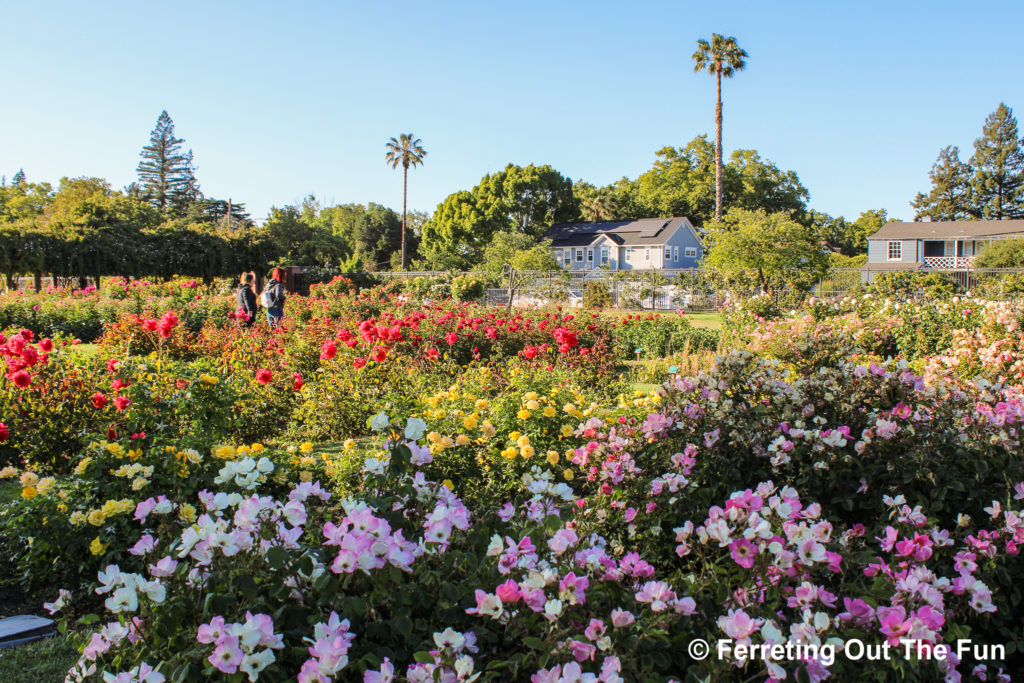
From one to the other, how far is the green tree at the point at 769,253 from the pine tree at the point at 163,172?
52243mm

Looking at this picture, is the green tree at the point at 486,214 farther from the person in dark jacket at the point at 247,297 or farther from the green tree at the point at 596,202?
the person in dark jacket at the point at 247,297

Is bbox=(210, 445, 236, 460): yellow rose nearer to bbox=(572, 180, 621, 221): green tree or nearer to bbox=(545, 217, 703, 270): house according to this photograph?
bbox=(545, 217, 703, 270): house

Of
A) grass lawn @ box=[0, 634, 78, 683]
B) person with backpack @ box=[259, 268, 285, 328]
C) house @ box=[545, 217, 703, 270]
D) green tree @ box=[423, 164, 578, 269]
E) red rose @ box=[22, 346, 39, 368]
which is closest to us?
grass lawn @ box=[0, 634, 78, 683]

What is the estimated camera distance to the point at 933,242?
47.1 m

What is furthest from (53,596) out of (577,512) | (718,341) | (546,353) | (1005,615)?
(718,341)

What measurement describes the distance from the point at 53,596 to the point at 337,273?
31841 mm

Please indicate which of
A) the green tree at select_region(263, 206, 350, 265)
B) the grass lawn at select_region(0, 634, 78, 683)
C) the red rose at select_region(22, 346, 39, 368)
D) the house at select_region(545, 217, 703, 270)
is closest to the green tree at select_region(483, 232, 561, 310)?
the house at select_region(545, 217, 703, 270)

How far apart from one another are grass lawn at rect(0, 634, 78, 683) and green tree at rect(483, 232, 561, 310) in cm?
2704

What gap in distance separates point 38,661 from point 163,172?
67.9 m

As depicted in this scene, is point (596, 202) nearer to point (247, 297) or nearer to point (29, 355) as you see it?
point (247, 297)

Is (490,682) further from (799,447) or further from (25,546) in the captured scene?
(25,546)

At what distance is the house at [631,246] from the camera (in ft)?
160

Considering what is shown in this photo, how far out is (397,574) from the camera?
157cm

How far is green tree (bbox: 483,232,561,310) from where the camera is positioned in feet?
102
